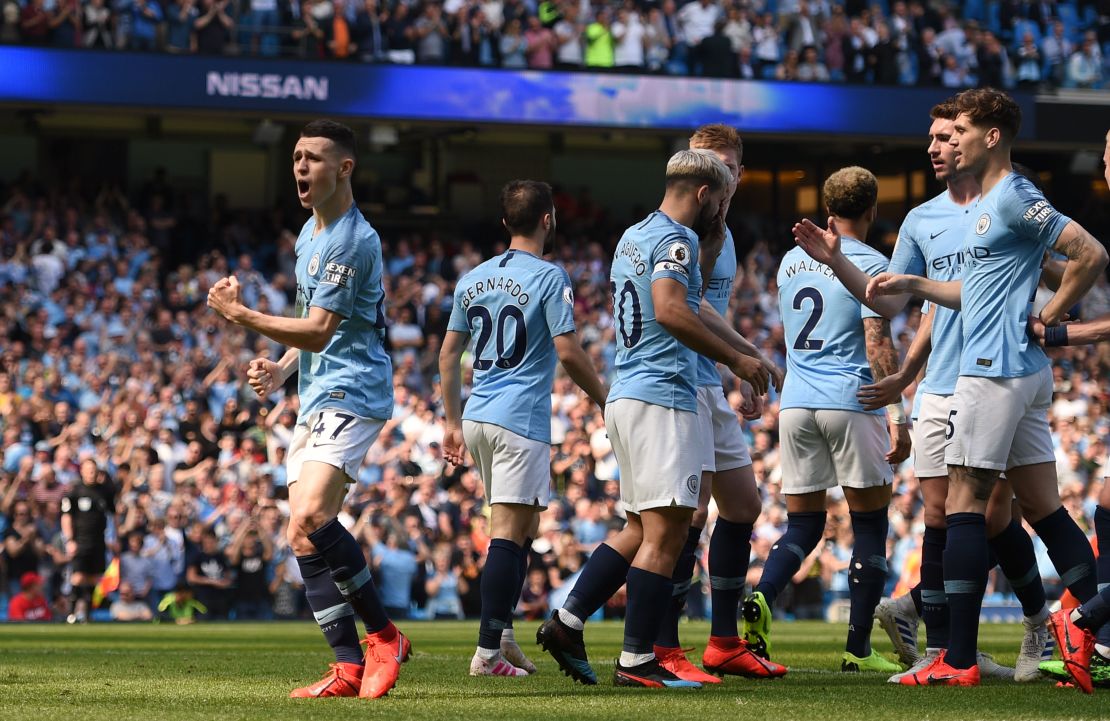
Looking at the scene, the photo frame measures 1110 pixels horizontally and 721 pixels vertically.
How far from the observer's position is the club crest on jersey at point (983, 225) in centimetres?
714

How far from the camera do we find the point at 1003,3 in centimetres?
2945

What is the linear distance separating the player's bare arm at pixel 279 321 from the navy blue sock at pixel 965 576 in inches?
109

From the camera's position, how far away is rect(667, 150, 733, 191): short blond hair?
7234mm

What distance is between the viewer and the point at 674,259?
700cm

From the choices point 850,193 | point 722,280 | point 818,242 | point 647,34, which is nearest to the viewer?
point 818,242

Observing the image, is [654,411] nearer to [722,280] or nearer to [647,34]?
[722,280]

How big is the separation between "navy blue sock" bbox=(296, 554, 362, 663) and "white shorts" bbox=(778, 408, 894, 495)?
256 centimetres

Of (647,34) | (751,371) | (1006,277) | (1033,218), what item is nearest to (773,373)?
(751,371)

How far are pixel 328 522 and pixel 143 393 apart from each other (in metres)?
13.8

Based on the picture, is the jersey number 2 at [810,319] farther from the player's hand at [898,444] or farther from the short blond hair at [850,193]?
the player's hand at [898,444]

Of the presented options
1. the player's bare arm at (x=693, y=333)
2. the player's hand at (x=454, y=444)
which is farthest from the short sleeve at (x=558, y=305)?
the player's bare arm at (x=693, y=333)

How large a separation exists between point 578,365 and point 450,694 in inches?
66.3

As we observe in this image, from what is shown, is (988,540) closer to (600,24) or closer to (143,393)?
(143,393)

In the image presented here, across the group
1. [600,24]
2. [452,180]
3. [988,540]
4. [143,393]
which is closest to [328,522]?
[988,540]
